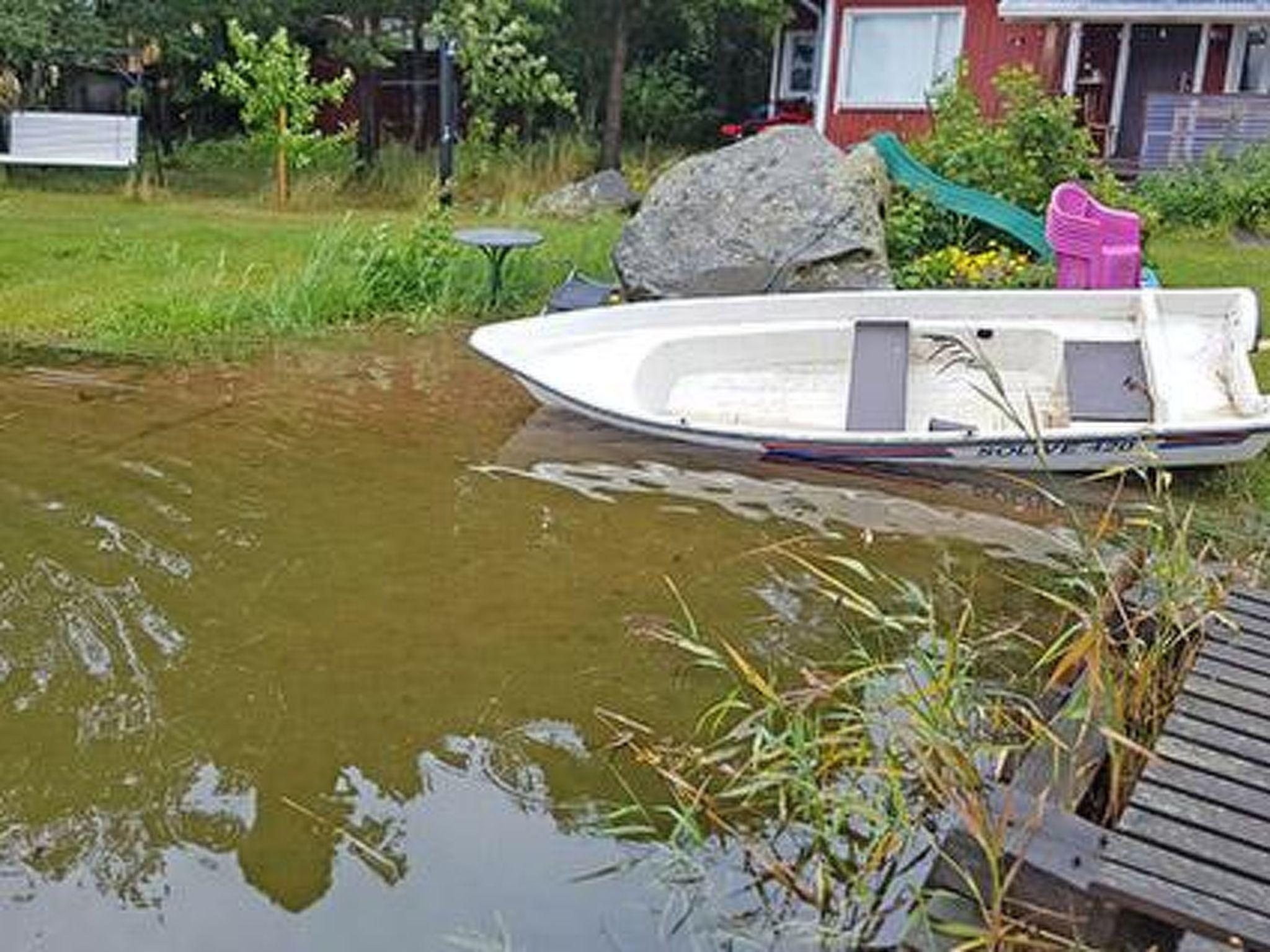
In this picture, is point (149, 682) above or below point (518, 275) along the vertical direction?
below

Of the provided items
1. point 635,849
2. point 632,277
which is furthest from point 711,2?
point 635,849

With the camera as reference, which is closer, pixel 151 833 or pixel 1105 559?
pixel 151 833

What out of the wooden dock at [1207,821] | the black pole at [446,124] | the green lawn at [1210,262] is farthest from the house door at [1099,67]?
the wooden dock at [1207,821]

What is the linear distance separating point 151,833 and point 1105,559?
321cm

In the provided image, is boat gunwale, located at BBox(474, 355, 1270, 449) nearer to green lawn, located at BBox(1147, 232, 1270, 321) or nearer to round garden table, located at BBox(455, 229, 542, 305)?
round garden table, located at BBox(455, 229, 542, 305)

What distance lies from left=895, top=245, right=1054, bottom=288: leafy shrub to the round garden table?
8.07 feet

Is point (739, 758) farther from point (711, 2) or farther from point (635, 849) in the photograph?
point (711, 2)

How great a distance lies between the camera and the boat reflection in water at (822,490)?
19.8 ft

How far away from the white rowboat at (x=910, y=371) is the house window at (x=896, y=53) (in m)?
10.5

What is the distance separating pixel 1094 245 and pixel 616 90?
31.0 ft

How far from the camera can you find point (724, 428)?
21.6 ft

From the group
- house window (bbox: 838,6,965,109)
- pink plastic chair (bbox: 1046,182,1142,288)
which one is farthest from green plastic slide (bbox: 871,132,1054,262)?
house window (bbox: 838,6,965,109)

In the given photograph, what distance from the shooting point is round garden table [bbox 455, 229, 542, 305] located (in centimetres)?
944

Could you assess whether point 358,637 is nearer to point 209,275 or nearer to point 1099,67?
point 209,275
